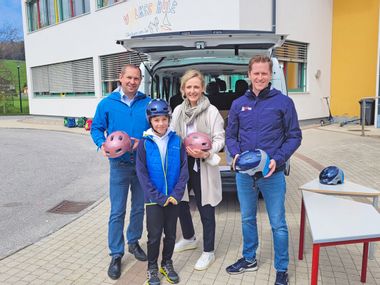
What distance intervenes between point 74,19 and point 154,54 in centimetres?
1643

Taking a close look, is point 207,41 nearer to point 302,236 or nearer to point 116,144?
point 116,144

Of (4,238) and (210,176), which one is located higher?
(210,176)

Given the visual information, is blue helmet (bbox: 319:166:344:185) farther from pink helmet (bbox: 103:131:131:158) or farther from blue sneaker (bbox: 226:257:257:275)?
pink helmet (bbox: 103:131:131:158)

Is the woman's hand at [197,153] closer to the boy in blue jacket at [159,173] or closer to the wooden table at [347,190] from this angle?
the boy in blue jacket at [159,173]

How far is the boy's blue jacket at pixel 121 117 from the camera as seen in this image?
3.51 m

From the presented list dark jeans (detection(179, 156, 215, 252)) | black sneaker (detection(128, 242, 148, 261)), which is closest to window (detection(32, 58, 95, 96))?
black sneaker (detection(128, 242, 148, 261))

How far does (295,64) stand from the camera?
51.4ft

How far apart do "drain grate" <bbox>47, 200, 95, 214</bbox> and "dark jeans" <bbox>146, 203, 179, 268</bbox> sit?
254cm

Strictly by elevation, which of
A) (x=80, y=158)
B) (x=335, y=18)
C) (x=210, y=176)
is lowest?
(x=80, y=158)

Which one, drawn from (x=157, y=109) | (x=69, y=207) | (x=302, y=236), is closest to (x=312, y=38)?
(x=69, y=207)

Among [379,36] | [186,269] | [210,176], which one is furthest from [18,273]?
[379,36]

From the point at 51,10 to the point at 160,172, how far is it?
21.7m

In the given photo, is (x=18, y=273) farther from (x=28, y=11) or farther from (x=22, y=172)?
(x=28, y=11)

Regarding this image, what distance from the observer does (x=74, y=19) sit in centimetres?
1966
